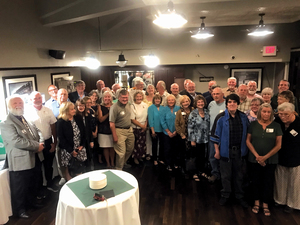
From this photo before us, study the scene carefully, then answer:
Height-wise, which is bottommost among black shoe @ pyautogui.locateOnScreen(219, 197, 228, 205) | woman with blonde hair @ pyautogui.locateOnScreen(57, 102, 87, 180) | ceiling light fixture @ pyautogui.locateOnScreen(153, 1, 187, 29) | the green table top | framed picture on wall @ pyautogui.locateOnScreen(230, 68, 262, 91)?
black shoe @ pyautogui.locateOnScreen(219, 197, 228, 205)

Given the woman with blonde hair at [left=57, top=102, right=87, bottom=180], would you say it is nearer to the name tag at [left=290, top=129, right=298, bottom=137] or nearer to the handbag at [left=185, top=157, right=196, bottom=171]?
the handbag at [left=185, top=157, right=196, bottom=171]

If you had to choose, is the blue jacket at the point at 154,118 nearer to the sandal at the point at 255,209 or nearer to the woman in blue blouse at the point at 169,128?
the woman in blue blouse at the point at 169,128

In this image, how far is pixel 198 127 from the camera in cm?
365

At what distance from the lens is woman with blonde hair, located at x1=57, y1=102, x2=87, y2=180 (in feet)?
10.4

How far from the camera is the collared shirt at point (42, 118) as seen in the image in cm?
325

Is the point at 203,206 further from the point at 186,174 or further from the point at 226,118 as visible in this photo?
the point at 226,118

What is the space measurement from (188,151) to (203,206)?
40.4 inches

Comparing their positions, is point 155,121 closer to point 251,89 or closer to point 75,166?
point 75,166

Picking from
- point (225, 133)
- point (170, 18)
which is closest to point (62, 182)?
point (225, 133)

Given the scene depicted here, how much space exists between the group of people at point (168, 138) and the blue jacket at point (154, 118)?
0.02m

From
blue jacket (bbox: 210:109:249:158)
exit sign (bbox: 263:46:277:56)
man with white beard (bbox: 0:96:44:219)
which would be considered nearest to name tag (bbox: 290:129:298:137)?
blue jacket (bbox: 210:109:249:158)

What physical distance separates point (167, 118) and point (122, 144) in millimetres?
948

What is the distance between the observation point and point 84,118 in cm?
353

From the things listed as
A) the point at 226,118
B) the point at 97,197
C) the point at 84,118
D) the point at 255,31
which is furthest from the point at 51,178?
the point at 255,31
